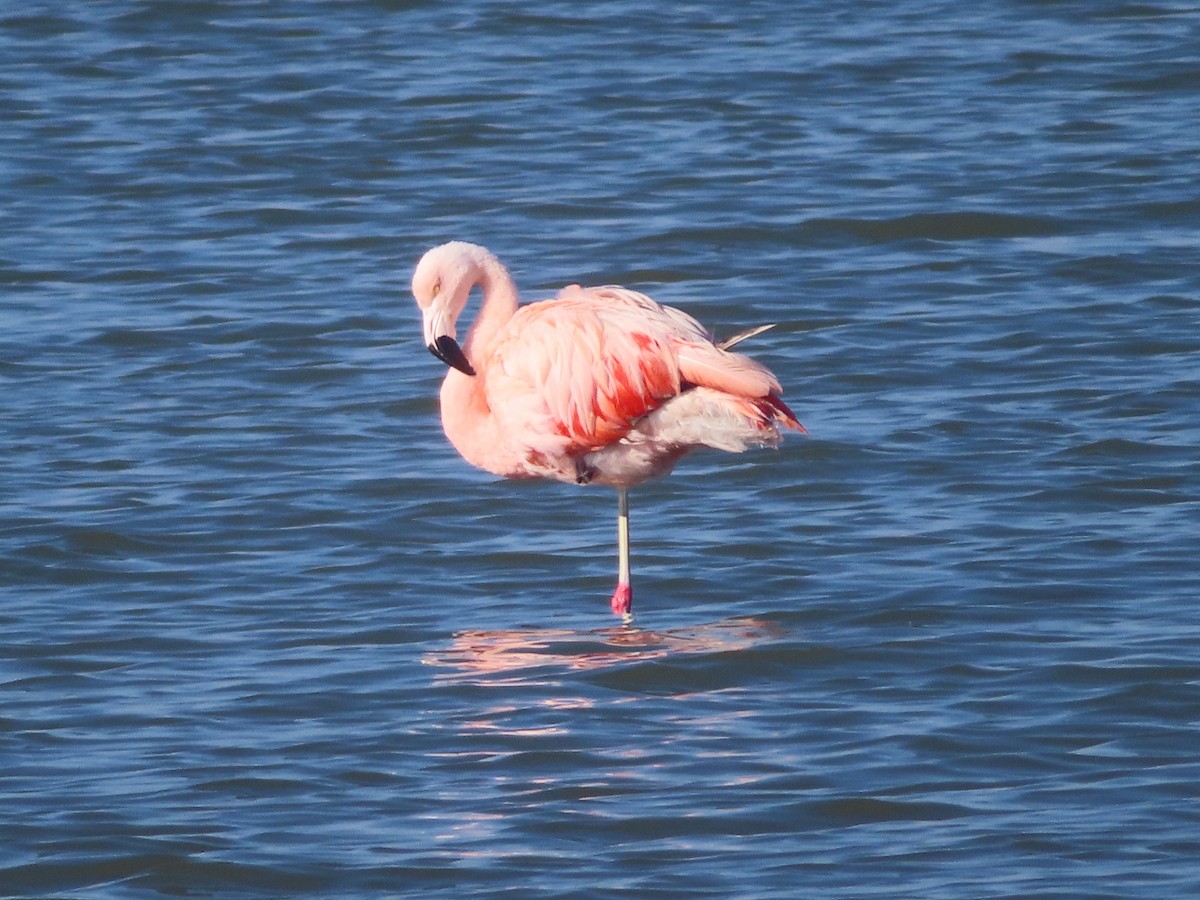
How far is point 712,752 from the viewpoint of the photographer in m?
6.41

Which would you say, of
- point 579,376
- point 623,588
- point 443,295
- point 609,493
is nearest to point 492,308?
point 443,295

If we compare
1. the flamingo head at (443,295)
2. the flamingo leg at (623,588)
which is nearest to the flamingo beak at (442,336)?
the flamingo head at (443,295)

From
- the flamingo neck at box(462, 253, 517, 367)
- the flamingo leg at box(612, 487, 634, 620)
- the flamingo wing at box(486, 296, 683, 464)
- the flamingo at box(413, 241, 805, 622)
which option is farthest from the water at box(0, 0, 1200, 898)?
the flamingo neck at box(462, 253, 517, 367)

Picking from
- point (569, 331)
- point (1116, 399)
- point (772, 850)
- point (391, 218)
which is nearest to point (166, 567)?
point (569, 331)

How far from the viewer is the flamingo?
7.48m

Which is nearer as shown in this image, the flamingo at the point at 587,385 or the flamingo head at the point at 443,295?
the flamingo at the point at 587,385

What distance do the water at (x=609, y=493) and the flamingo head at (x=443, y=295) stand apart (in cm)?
88

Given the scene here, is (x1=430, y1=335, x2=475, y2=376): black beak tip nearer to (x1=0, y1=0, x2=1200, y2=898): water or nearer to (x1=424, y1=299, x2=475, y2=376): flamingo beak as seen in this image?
(x1=424, y1=299, x2=475, y2=376): flamingo beak

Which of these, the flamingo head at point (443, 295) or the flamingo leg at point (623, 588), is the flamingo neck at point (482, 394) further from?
the flamingo leg at point (623, 588)

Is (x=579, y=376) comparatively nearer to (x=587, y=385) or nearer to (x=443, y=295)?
(x=587, y=385)

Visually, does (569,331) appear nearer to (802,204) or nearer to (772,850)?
(772,850)

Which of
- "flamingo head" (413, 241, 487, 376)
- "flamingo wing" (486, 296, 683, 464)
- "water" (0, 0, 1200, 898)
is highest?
"flamingo head" (413, 241, 487, 376)

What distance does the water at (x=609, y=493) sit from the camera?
5965mm

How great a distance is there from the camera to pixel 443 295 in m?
7.68
